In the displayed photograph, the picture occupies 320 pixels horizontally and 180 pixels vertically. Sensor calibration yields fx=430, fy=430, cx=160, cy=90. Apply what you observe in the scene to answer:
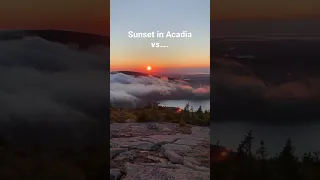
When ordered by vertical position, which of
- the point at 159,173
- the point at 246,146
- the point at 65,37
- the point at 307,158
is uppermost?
the point at 65,37

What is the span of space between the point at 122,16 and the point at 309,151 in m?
2.12

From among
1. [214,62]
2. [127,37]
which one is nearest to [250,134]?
[214,62]

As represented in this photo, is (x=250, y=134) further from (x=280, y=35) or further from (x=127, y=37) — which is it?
(x=127, y=37)

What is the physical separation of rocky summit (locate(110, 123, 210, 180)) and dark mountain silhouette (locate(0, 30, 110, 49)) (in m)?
0.79

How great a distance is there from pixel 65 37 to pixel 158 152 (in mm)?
1394

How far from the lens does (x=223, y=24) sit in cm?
393

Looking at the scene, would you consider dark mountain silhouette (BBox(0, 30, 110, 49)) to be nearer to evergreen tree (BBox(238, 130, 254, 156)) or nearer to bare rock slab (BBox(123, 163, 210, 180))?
bare rock slab (BBox(123, 163, 210, 180))

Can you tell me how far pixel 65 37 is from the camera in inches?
160

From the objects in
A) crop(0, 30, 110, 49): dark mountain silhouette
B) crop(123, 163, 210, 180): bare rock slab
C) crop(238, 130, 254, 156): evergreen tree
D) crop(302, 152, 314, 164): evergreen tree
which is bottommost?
crop(123, 163, 210, 180): bare rock slab

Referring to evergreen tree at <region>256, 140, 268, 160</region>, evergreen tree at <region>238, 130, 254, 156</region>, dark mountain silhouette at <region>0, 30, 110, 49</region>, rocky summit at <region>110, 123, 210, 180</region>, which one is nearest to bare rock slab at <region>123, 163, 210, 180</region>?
rocky summit at <region>110, 123, 210, 180</region>

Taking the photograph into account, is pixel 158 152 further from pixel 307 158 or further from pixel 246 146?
pixel 307 158

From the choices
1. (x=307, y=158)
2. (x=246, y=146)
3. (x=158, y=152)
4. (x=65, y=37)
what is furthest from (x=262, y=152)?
(x=65, y=37)

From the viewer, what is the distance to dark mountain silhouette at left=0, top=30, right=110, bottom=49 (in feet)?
13.2

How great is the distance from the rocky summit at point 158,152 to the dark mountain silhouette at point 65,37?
0.79m
